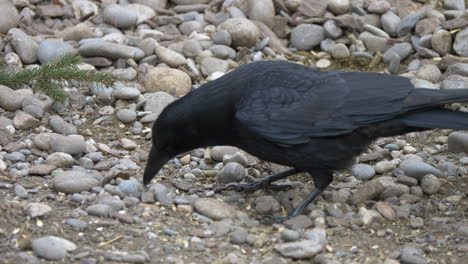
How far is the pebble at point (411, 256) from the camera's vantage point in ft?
14.8

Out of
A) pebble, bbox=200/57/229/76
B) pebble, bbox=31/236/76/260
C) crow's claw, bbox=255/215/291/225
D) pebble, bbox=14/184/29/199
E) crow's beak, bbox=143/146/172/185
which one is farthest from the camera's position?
pebble, bbox=200/57/229/76

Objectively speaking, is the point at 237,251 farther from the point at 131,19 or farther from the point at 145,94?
the point at 131,19

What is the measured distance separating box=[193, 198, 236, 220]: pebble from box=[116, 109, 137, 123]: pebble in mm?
1638

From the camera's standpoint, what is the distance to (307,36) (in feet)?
26.2

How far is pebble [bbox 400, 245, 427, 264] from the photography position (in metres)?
4.51

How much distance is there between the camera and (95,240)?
4.58 metres

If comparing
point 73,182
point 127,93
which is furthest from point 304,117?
point 127,93

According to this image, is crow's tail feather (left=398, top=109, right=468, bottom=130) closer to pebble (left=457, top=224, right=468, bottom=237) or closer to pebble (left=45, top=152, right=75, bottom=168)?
pebble (left=457, top=224, right=468, bottom=237)

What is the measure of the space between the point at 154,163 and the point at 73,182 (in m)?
0.59

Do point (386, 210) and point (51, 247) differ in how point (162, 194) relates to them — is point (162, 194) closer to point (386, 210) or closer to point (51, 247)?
point (51, 247)

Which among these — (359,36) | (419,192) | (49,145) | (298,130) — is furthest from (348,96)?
(359,36)

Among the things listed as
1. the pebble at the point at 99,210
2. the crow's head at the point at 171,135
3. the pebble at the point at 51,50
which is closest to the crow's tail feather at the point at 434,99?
the crow's head at the point at 171,135

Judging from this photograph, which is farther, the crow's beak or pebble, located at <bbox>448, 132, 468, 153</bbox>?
pebble, located at <bbox>448, 132, 468, 153</bbox>

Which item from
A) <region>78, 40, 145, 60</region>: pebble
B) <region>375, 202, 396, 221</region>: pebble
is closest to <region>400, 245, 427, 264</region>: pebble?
<region>375, 202, 396, 221</region>: pebble
